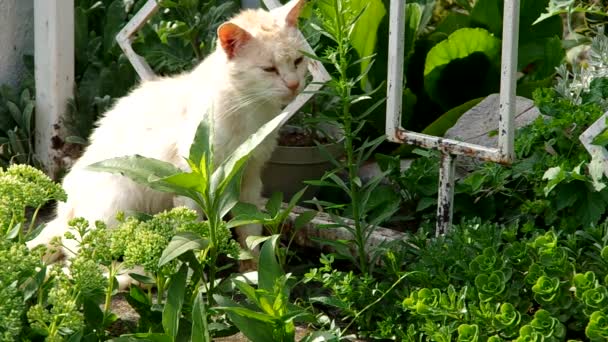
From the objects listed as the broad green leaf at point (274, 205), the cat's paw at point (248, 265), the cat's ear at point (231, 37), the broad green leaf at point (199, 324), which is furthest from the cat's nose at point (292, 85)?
the broad green leaf at point (199, 324)

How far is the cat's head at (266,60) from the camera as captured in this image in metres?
3.73

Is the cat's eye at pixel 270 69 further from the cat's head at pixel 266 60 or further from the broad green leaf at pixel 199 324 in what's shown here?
the broad green leaf at pixel 199 324

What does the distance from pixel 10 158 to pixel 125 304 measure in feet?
4.33

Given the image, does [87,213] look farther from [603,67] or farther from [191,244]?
[603,67]

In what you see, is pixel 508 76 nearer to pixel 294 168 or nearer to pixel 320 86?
pixel 320 86

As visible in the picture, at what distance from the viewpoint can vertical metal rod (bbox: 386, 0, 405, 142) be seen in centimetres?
348

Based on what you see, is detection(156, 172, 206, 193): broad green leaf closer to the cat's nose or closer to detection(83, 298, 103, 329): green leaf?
detection(83, 298, 103, 329): green leaf

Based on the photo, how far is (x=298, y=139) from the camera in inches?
174

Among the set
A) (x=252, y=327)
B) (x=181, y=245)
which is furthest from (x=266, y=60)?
(x=252, y=327)

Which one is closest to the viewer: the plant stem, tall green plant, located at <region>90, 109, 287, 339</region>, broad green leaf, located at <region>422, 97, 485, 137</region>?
tall green plant, located at <region>90, 109, 287, 339</region>

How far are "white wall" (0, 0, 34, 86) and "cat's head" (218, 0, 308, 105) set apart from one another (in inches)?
54.6

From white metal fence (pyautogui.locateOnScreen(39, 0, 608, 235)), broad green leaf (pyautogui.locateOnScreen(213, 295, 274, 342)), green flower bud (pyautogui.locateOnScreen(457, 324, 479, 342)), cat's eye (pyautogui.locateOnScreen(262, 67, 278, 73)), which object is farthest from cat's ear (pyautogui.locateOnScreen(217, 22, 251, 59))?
green flower bud (pyautogui.locateOnScreen(457, 324, 479, 342))

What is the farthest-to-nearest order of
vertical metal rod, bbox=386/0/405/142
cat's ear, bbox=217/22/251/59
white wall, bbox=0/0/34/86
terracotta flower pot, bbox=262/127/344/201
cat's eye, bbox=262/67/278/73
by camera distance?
white wall, bbox=0/0/34/86 → terracotta flower pot, bbox=262/127/344/201 → cat's eye, bbox=262/67/278/73 → cat's ear, bbox=217/22/251/59 → vertical metal rod, bbox=386/0/405/142

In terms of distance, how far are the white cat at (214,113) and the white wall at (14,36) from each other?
0.97 meters
